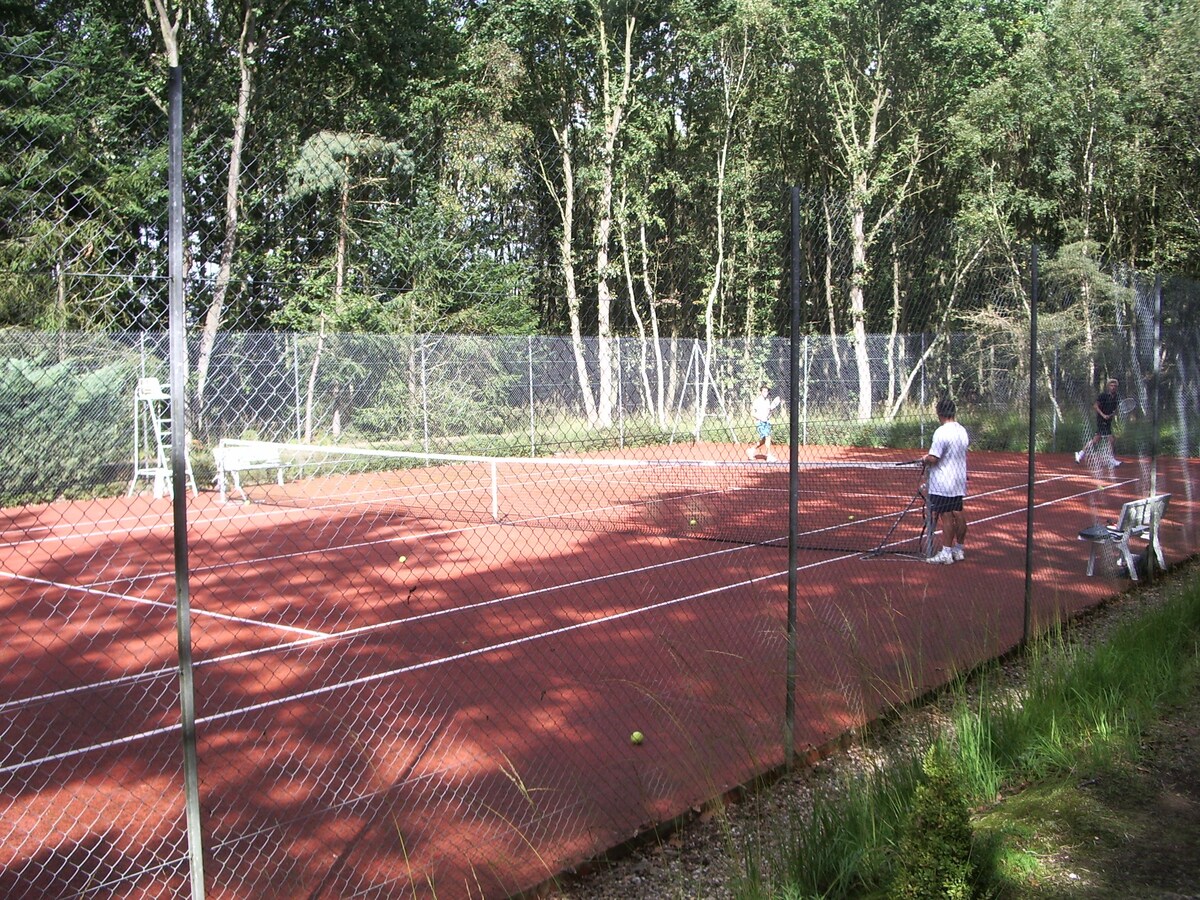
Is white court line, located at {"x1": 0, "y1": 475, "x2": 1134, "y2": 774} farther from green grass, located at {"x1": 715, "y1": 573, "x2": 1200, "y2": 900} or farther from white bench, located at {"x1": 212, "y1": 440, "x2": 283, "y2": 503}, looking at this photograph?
white bench, located at {"x1": 212, "y1": 440, "x2": 283, "y2": 503}

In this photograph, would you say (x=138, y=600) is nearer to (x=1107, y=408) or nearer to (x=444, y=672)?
(x=444, y=672)

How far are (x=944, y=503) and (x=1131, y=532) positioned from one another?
1566mm

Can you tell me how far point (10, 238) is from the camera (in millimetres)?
2379

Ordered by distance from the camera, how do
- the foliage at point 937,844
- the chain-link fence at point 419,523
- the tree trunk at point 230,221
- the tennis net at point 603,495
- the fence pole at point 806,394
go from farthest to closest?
the fence pole at point 806,394 < the tennis net at point 603,495 < the chain-link fence at point 419,523 < the foliage at point 937,844 < the tree trunk at point 230,221

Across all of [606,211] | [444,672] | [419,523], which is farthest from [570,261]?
[419,523]

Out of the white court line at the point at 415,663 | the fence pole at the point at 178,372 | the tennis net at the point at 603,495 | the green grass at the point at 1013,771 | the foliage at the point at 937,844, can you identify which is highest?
the fence pole at the point at 178,372

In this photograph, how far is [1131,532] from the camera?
842 centimetres

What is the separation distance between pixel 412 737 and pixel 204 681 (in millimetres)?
1983

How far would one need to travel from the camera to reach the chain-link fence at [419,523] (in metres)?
3.01

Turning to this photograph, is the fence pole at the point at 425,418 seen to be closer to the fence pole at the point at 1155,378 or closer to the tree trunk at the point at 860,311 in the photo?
the tree trunk at the point at 860,311

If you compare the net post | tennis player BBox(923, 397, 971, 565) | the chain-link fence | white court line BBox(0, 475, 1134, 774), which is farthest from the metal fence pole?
the net post

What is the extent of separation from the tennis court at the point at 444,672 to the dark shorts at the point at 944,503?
0.52m

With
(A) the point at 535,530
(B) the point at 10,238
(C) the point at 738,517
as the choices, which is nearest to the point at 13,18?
(B) the point at 10,238

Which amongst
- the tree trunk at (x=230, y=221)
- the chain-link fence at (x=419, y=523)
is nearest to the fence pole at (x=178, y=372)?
the chain-link fence at (x=419, y=523)
